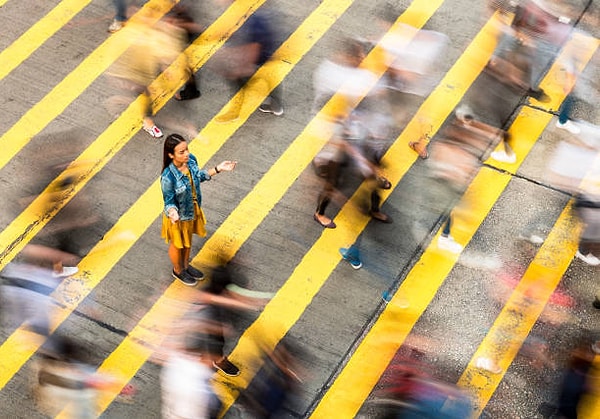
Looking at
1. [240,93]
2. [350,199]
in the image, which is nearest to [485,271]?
[350,199]

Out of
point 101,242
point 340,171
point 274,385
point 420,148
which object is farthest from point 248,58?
point 274,385

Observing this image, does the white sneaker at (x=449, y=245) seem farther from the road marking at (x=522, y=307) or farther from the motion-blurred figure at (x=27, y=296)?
the motion-blurred figure at (x=27, y=296)

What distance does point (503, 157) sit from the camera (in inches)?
454

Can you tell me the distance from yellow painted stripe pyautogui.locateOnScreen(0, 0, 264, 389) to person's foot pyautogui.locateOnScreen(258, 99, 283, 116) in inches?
32.6

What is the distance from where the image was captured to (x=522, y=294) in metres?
10.2

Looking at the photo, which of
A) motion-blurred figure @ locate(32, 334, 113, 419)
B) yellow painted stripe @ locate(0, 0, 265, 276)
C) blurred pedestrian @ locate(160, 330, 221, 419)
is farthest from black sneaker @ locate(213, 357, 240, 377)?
yellow painted stripe @ locate(0, 0, 265, 276)

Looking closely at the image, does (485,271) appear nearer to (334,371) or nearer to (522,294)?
(522,294)

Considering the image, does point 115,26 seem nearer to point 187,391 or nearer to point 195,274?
point 195,274

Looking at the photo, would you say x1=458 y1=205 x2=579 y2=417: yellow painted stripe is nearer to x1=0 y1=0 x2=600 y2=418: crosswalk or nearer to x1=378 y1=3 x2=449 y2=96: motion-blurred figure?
x1=0 y1=0 x2=600 y2=418: crosswalk

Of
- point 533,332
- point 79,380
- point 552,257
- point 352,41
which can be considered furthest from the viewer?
point 352,41

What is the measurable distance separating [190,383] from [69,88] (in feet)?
17.3

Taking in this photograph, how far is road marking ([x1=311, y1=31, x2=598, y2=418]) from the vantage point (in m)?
9.30

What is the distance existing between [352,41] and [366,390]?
5389 mm

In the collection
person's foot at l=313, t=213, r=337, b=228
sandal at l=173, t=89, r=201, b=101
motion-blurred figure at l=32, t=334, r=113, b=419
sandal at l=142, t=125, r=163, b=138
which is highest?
sandal at l=173, t=89, r=201, b=101
